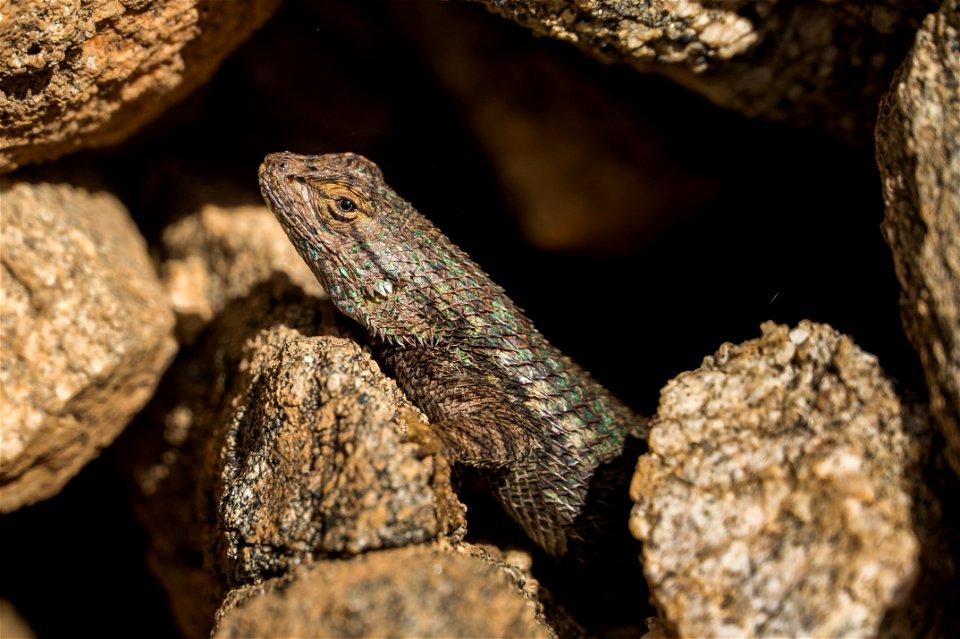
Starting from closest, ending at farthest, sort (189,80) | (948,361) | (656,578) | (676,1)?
1. (948,361)
2. (656,578)
3. (676,1)
4. (189,80)

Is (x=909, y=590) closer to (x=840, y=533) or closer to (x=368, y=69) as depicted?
(x=840, y=533)

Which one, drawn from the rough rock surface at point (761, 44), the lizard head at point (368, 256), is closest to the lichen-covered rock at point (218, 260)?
the lizard head at point (368, 256)

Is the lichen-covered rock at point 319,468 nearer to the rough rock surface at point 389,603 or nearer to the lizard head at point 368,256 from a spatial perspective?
the rough rock surface at point 389,603

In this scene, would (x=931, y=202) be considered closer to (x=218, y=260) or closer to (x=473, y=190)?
(x=473, y=190)

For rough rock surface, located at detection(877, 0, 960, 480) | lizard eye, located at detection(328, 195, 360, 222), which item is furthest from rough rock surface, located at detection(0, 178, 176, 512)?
rough rock surface, located at detection(877, 0, 960, 480)

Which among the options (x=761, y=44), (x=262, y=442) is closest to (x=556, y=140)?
(x=761, y=44)

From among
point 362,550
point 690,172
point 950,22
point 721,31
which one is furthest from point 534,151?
point 362,550

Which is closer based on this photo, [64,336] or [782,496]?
[782,496]
